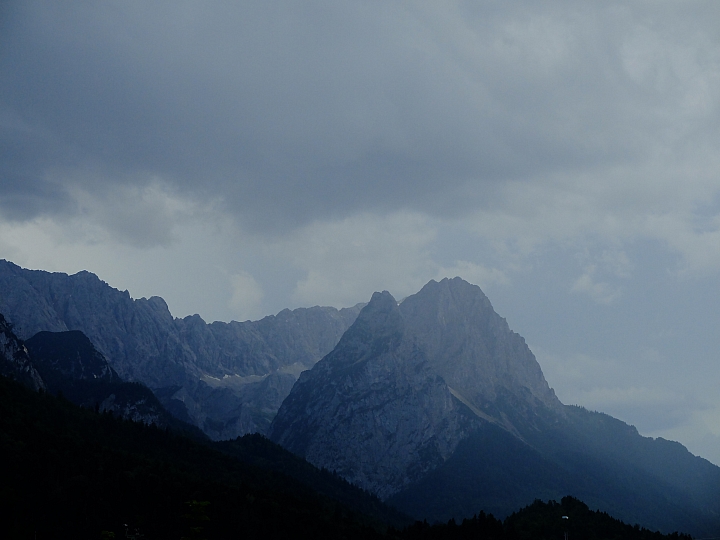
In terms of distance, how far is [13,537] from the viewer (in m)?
89.8

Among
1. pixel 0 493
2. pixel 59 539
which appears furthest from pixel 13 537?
pixel 59 539

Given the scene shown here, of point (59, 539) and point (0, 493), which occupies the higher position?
point (0, 493)

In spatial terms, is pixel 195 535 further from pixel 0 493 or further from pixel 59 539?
pixel 59 539

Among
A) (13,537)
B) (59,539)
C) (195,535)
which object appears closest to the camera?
(13,537)

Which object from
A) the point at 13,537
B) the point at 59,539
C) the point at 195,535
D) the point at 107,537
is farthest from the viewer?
the point at 59,539

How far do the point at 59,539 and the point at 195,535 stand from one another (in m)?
119

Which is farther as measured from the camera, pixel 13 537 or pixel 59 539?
pixel 59 539

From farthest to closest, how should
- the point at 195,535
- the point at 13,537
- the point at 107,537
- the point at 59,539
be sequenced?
1. the point at 59,539
2. the point at 107,537
3. the point at 195,535
4. the point at 13,537

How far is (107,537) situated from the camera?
111 m

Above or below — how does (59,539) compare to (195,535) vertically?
below

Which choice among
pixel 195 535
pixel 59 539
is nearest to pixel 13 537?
pixel 195 535

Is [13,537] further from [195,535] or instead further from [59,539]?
[59,539]

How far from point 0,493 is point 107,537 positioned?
1754 cm

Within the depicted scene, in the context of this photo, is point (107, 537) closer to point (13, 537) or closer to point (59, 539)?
point (13, 537)
